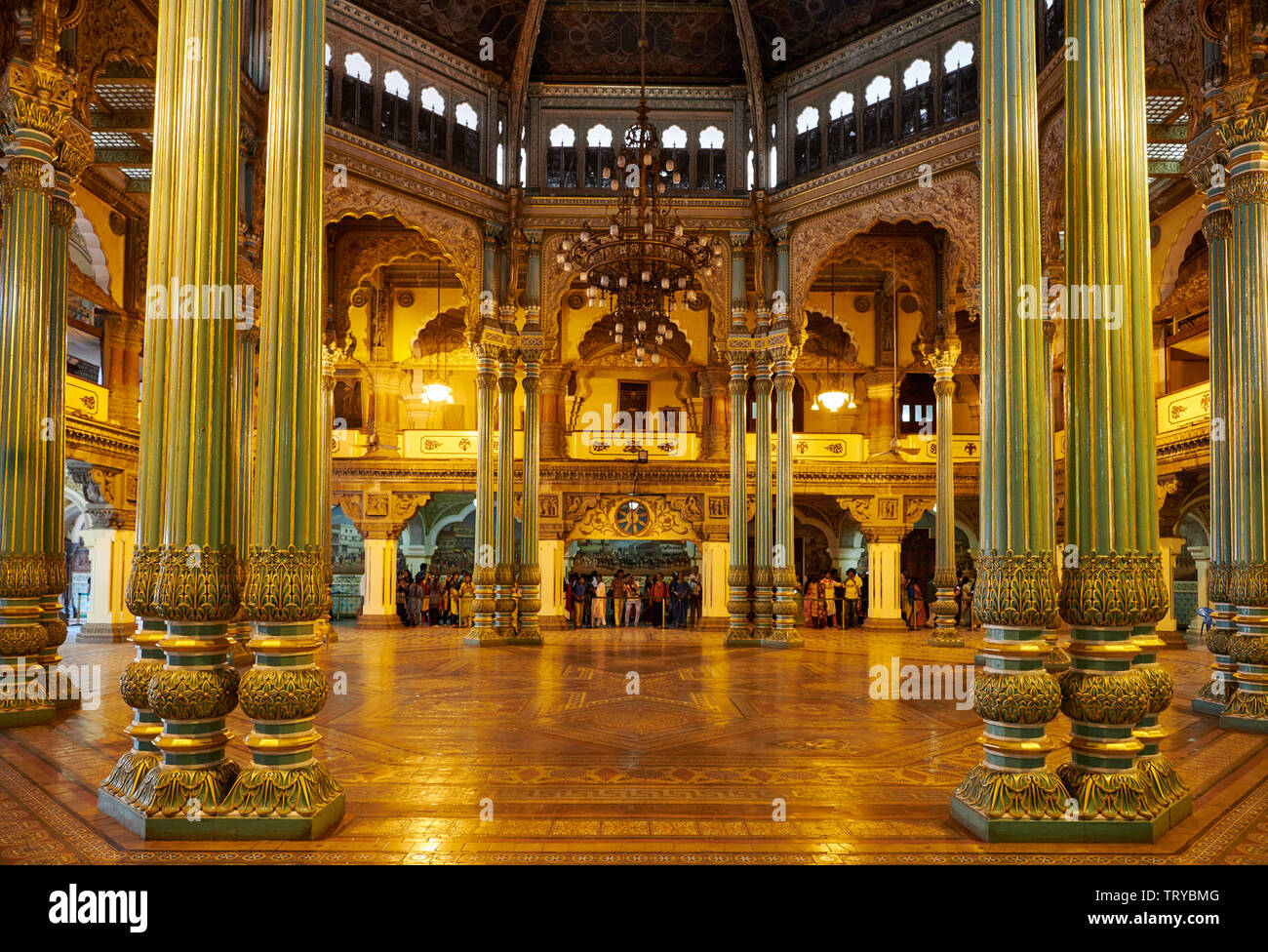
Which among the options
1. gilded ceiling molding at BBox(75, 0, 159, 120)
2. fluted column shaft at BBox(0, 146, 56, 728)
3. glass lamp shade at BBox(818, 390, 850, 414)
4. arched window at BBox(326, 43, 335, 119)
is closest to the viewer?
fluted column shaft at BBox(0, 146, 56, 728)

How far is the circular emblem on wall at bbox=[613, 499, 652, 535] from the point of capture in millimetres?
18016

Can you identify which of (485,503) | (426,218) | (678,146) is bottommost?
(485,503)

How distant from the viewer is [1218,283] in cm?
752

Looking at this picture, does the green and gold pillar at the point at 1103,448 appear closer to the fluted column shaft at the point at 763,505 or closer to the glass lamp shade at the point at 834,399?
the fluted column shaft at the point at 763,505

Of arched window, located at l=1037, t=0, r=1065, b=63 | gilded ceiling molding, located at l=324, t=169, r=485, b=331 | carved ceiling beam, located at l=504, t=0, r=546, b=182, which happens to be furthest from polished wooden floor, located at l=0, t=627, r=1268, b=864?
carved ceiling beam, located at l=504, t=0, r=546, b=182

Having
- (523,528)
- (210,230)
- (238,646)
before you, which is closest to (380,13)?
(523,528)

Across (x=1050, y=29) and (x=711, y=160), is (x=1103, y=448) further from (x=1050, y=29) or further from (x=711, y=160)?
(x=711, y=160)

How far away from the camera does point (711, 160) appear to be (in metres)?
14.5

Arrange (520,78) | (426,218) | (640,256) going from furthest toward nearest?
1. (520,78)
2. (426,218)
3. (640,256)

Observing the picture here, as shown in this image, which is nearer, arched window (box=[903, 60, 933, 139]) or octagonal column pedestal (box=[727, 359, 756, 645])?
arched window (box=[903, 60, 933, 139])

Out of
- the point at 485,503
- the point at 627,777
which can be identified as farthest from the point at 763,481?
the point at 627,777

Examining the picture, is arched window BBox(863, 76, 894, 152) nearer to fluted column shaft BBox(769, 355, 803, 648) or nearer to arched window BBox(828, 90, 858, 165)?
arched window BBox(828, 90, 858, 165)

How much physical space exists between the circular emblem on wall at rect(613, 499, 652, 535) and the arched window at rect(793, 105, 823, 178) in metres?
7.31

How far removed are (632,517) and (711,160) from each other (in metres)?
7.23
